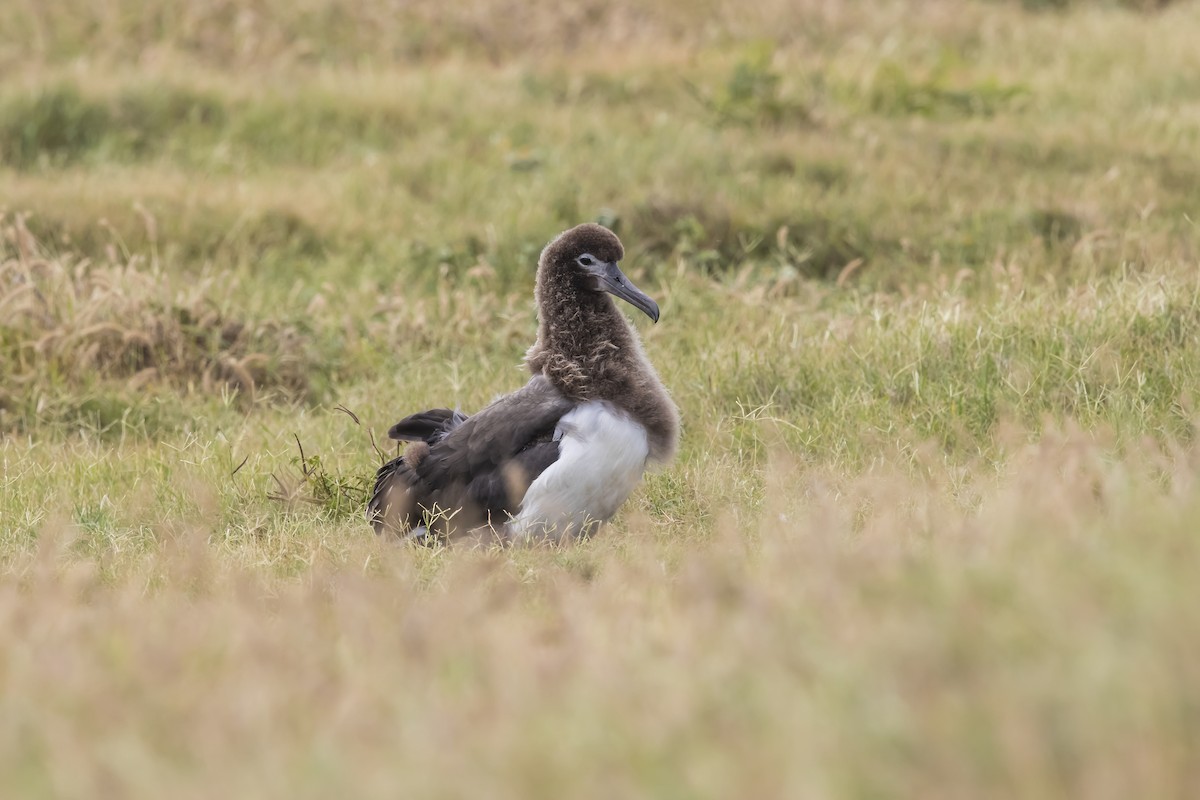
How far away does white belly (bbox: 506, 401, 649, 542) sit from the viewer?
16.7 feet

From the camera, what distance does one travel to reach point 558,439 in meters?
5.26

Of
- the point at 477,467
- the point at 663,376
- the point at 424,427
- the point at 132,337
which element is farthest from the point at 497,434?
the point at 132,337

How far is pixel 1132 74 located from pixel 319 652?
1179 centimetres

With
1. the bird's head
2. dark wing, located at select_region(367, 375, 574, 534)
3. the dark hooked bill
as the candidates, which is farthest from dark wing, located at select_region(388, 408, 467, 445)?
the dark hooked bill

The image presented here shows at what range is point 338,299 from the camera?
343 inches

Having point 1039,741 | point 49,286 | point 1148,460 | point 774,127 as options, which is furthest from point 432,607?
point 774,127

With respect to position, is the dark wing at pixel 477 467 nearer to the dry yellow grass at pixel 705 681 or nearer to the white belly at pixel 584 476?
the white belly at pixel 584 476

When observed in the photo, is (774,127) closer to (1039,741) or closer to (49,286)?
(49,286)

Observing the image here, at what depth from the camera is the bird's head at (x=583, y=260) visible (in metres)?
5.59

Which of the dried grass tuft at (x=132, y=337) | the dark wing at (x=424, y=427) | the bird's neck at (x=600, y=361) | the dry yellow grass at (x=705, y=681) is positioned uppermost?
the dry yellow grass at (x=705, y=681)

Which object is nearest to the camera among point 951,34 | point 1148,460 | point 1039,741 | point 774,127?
point 1039,741

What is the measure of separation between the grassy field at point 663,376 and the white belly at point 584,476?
0.14 metres

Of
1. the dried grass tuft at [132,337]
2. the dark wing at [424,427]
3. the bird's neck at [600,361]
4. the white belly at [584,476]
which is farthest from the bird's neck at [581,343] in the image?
the dried grass tuft at [132,337]

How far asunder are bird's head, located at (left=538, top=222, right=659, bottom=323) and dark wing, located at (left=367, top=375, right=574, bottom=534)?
1.28ft
